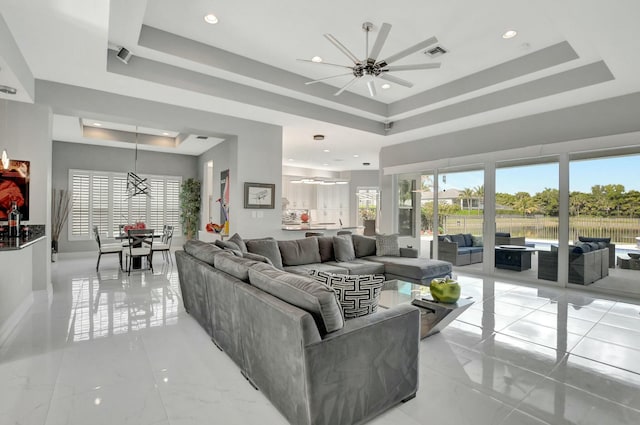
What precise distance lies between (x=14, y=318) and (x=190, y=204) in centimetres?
619

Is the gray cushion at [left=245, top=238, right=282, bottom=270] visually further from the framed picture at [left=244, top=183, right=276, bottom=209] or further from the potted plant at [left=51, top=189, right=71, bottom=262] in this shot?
the potted plant at [left=51, top=189, right=71, bottom=262]

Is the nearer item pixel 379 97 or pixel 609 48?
pixel 609 48

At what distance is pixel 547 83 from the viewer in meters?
4.85

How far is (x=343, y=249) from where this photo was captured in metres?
5.39

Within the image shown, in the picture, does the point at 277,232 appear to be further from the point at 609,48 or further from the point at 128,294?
the point at 609,48

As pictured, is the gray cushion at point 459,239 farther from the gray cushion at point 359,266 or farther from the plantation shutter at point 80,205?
the plantation shutter at point 80,205

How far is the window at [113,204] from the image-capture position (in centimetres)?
857

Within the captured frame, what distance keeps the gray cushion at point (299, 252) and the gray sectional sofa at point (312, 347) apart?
2.21 m

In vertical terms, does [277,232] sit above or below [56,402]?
above

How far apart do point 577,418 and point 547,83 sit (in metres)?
4.62

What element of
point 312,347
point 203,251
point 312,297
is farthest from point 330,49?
point 312,347

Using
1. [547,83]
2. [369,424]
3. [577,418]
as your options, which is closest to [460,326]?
[577,418]

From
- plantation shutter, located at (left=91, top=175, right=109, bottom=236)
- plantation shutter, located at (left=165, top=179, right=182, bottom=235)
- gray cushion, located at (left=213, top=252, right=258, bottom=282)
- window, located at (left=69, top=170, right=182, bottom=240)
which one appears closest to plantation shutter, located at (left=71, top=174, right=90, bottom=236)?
window, located at (left=69, top=170, right=182, bottom=240)

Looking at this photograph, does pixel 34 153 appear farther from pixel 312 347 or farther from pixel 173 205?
pixel 173 205
